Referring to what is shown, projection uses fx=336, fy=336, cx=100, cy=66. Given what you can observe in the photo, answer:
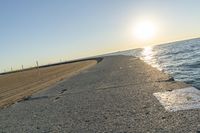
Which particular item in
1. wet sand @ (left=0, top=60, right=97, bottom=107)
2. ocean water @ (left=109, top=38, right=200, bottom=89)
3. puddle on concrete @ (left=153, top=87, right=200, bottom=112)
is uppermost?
puddle on concrete @ (left=153, top=87, right=200, bottom=112)

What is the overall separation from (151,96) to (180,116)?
4438 mm

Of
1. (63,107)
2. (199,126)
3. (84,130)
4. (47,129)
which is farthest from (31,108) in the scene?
(199,126)

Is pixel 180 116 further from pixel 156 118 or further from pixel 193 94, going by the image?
pixel 193 94

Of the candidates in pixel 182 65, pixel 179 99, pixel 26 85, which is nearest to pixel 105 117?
pixel 179 99

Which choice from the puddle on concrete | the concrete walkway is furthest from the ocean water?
the concrete walkway

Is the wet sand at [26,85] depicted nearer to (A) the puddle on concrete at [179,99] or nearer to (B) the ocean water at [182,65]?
(A) the puddle on concrete at [179,99]

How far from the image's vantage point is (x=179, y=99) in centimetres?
1291

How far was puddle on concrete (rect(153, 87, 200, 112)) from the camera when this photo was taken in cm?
1144

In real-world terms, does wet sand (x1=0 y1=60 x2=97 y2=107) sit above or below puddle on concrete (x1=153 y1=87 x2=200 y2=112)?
below

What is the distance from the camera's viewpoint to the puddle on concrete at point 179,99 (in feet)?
37.5

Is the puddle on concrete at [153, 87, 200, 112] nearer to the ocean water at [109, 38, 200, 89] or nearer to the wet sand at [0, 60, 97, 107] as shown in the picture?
the ocean water at [109, 38, 200, 89]

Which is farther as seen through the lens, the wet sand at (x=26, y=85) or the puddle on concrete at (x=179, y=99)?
the wet sand at (x=26, y=85)

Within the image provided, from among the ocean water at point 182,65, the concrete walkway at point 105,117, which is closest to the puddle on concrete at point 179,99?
the concrete walkway at point 105,117

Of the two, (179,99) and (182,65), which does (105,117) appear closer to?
(179,99)
